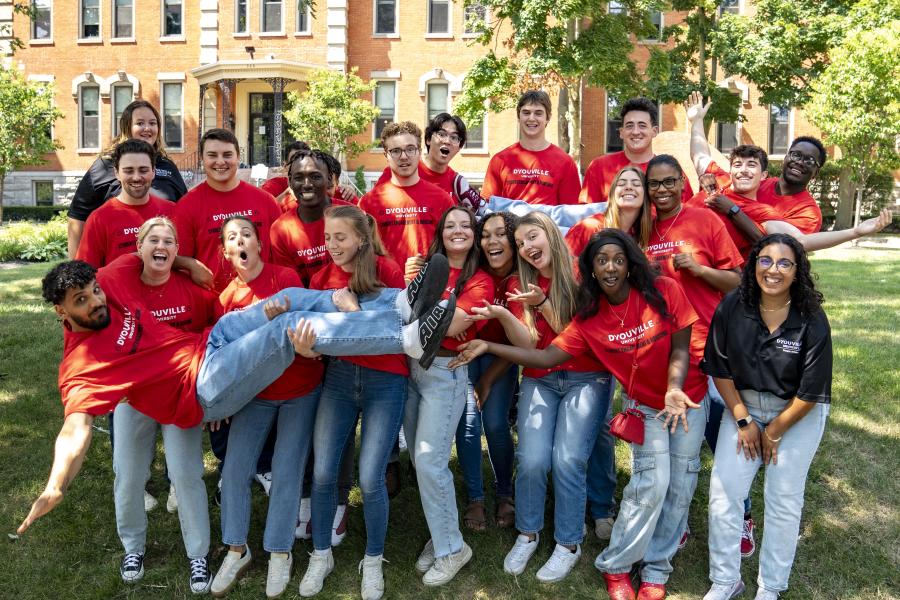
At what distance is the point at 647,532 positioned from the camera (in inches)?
154

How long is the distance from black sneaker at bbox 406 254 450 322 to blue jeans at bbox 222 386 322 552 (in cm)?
91

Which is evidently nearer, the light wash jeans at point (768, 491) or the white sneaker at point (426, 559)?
the light wash jeans at point (768, 491)

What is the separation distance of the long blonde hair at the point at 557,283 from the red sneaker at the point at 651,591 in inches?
58.5

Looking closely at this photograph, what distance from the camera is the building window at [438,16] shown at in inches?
1014

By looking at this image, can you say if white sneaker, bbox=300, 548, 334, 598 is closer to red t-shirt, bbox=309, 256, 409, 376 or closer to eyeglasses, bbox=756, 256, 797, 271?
red t-shirt, bbox=309, 256, 409, 376

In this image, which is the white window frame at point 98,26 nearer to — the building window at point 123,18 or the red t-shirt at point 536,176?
the building window at point 123,18

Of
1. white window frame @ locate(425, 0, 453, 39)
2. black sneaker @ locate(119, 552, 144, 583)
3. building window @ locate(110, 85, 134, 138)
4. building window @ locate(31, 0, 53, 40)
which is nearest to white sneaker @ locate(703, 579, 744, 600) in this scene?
black sneaker @ locate(119, 552, 144, 583)

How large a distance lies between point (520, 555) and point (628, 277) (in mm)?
1719

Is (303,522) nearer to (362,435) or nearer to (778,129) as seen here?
(362,435)

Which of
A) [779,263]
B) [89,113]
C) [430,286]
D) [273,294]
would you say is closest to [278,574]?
[273,294]

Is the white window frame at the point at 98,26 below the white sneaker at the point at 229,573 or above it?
above

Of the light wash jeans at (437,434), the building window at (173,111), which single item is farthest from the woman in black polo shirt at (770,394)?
the building window at (173,111)

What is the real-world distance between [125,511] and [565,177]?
12.2 feet

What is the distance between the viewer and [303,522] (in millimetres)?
4551
